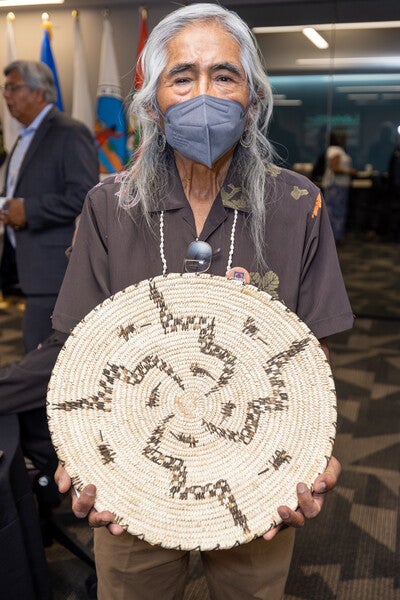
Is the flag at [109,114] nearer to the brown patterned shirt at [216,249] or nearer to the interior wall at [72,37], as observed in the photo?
the interior wall at [72,37]

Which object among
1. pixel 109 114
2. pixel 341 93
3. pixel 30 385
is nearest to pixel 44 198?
pixel 30 385

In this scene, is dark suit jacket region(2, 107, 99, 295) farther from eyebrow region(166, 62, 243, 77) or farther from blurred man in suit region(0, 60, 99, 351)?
eyebrow region(166, 62, 243, 77)

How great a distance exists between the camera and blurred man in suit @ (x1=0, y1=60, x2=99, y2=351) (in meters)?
2.71

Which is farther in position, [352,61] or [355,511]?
[352,61]

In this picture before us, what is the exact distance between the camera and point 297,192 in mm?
1076

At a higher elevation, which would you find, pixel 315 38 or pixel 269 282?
pixel 315 38

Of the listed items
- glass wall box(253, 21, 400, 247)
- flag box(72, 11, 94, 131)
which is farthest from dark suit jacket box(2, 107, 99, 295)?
flag box(72, 11, 94, 131)

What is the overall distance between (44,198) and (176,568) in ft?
6.37

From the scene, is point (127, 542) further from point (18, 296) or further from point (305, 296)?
point (18, 296)

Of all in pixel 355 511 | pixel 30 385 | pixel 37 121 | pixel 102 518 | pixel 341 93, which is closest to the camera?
pixel 102 518

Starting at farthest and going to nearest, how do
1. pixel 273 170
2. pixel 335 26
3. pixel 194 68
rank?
pixel 335 26 → pixel 273 170 → pixel 194 68

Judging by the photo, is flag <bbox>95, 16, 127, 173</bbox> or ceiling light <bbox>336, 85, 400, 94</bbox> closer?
ceiling light <bbox>336, 85, 400, 94</bbox>

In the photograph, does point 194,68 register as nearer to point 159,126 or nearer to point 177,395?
point 159,126

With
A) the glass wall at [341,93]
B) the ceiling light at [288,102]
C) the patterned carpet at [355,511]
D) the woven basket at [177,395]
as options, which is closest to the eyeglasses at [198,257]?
the woven basket at [177,395]
